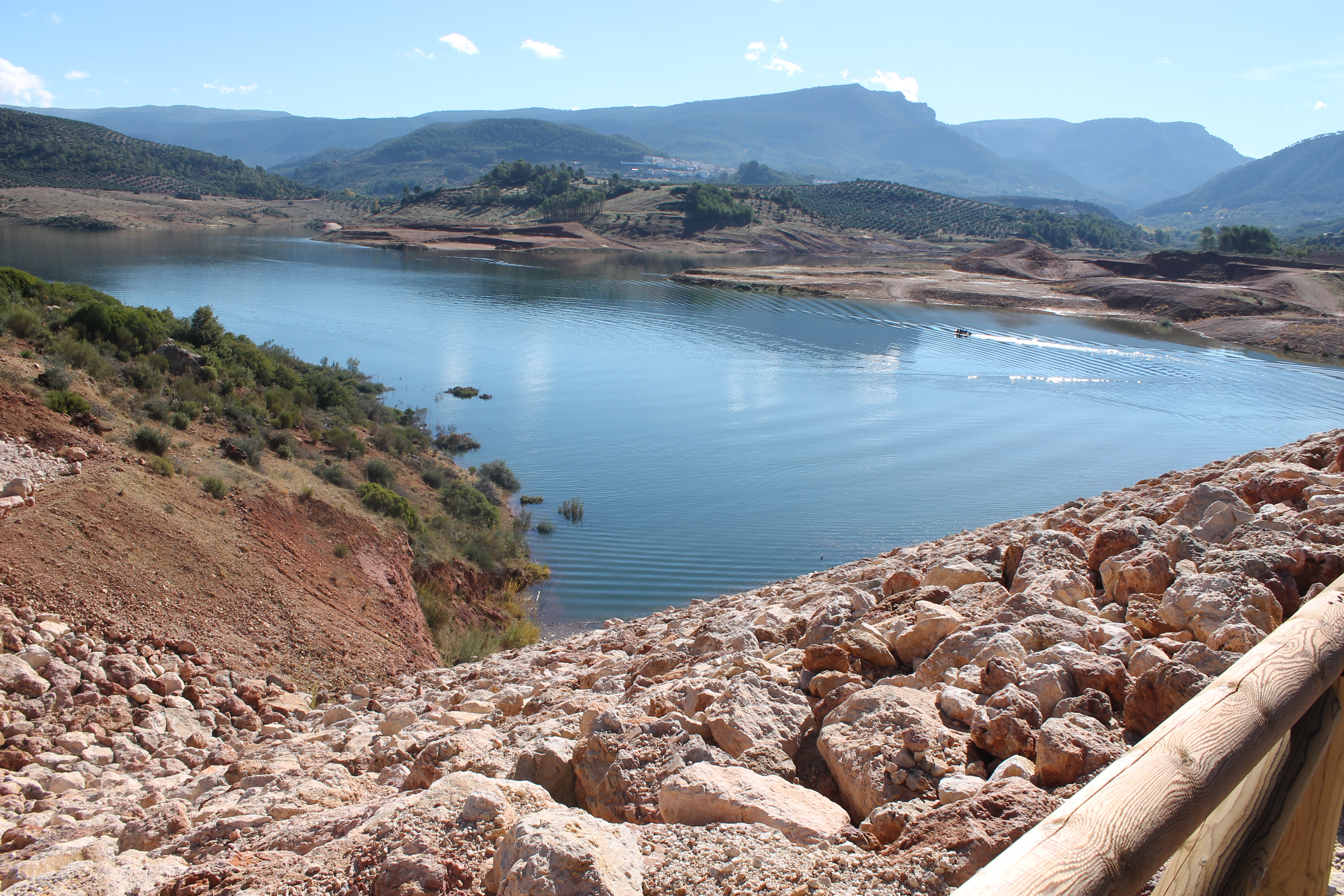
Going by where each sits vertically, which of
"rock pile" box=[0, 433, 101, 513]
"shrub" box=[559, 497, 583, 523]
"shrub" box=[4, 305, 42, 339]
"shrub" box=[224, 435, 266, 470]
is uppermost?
"shrub" box=[4, 305, 42, 339]

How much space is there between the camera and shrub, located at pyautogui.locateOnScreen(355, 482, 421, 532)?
12.9 metres

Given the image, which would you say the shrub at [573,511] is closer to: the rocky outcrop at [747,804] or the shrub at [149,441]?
the shrub at [149,441]

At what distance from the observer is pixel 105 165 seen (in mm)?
108312

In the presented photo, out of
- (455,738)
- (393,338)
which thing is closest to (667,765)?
(455,738)

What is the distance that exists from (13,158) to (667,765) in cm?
12938

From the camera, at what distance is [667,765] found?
138 inches

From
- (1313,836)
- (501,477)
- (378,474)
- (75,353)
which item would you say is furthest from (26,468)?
(501,477)

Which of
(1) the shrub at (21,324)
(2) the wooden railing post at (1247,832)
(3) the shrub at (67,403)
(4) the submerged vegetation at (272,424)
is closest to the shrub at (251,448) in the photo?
(4) the submerged vegetation at (272,424)

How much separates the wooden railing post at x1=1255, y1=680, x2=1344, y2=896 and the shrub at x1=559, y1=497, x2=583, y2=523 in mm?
15825

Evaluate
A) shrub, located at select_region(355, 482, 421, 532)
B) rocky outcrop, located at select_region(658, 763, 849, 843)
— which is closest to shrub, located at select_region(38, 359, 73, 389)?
shrub, located at select_region(355, 482, 421, 532)

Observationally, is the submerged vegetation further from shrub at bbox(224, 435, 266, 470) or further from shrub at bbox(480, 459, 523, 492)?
shrub at bbox(480, 459, 523, 492)

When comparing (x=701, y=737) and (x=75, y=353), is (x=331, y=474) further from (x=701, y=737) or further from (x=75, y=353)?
(x=701, y=737)

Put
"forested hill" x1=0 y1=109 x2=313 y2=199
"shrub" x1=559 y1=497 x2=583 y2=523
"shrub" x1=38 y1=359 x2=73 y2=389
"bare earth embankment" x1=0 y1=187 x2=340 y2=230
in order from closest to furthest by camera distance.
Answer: "shrub" x1=38 y1=359 x2=73 y2=389
"shrub" x1=559 y1=497 x2=583 y2=523
"bare earth embankment" x1=0 y1=187 x2=340 y2=230
"forested hill" x1=0 y1=109 x2=313 y2=199

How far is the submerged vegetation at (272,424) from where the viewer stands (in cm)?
1131
